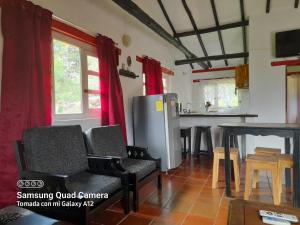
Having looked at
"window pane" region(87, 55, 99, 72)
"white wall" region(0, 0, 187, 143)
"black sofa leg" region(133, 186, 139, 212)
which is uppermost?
"white wall" region(0, 0, 187, 143)

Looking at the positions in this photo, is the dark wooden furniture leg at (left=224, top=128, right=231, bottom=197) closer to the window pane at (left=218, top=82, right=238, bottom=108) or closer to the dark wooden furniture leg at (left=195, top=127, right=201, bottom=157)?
the dark wooden furniture leg at (left=195, top=127, right=201, bottom=157)

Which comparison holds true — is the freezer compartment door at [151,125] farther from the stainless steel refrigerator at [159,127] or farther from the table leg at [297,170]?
the table leg at [297,170]

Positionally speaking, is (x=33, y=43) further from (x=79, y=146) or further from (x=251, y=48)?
(x=251, y=48)

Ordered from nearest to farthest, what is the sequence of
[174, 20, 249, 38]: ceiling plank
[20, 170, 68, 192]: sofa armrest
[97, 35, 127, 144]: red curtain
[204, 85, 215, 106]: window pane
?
1. [20, 170, 68, 192]: sofa armrest
2. [97, 35, 127, 144]: red curtain
3. [174, 20, 249, 38]: ceiling plank
4. [204, 85, 215, 106]: window pane

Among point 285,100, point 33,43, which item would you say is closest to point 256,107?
point 285,100

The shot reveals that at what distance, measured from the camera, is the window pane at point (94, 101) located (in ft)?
10.3

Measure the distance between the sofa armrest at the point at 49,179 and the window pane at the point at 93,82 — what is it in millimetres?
1581

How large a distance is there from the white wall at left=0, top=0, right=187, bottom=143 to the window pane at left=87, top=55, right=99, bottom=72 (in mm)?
358

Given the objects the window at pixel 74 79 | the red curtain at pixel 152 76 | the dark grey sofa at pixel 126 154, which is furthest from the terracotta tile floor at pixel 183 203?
the red curtain at pixel 152 76

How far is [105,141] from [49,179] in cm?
96

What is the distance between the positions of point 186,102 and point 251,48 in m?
3.22

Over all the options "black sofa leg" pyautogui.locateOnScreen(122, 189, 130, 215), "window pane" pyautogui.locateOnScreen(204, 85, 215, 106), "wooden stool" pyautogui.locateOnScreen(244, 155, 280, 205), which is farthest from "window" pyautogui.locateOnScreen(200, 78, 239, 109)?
"black sofa leg" pyautogui.locateOnScreen(122, 189, 130, 215)

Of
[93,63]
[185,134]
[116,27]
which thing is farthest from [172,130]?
[116,27]

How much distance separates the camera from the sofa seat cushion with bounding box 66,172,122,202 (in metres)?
1.78
